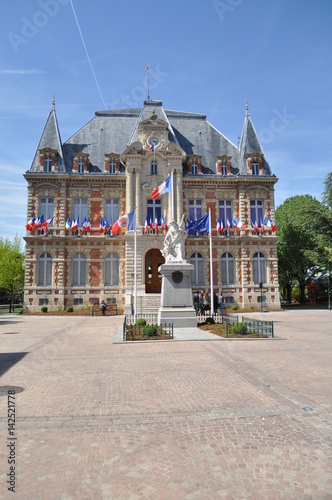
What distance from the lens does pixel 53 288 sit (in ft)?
111

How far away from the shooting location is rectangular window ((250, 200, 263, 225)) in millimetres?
36750

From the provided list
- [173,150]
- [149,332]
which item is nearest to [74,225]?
[173,150]

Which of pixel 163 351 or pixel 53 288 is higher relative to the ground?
pixel 53 288

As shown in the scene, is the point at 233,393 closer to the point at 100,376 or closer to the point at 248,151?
the point at 100,376

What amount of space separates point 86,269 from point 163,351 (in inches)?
913

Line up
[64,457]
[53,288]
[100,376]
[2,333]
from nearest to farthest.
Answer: [64,457], [100,376], [2,333], [53,288]

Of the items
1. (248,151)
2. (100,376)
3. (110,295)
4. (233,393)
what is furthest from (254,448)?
(248,151)

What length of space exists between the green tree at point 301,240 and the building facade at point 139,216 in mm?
6166

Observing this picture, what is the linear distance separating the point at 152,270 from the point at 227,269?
303 inches

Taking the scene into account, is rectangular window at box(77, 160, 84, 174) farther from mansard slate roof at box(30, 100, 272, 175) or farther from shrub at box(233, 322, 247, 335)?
shrub at box(233, 322, 247, 335)

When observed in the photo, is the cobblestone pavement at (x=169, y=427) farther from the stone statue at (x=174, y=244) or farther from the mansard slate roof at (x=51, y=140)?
the mansard slate roof at (x=51, y=140)

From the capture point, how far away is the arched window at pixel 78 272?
114ft

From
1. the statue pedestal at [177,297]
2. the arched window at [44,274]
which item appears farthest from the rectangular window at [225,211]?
the arched window at [44,274]

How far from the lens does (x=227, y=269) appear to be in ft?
118
